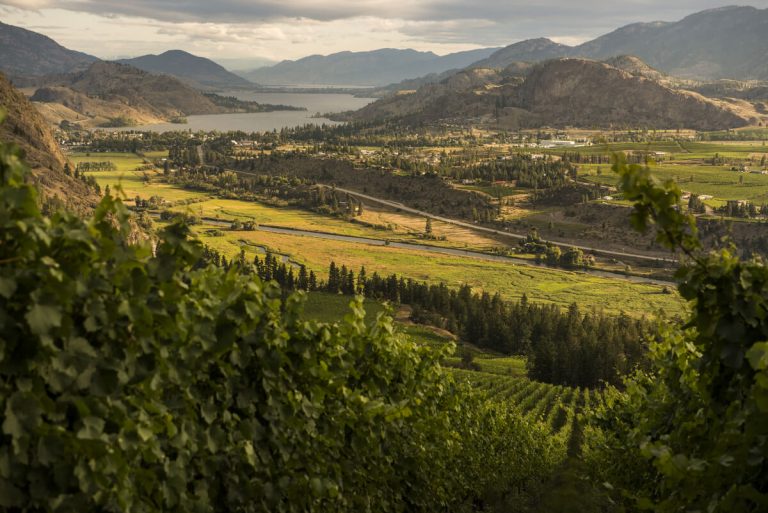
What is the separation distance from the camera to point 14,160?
5473mm

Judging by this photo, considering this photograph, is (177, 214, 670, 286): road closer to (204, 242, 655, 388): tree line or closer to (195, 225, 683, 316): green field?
(195, 225, 683, 316): green field

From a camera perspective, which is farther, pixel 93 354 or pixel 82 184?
pixel 82 184

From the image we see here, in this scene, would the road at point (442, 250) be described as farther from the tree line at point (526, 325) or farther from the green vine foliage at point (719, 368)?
the green vine foliage at point (719, 368)

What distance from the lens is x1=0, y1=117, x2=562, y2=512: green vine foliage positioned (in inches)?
212

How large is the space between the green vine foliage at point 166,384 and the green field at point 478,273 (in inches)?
4931

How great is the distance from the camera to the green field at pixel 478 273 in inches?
5389

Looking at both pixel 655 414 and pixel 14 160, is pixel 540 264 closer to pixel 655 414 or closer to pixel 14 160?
pixel 655 414

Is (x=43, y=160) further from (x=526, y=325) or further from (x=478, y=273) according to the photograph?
(x=526, y=325)

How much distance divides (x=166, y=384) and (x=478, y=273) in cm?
15082

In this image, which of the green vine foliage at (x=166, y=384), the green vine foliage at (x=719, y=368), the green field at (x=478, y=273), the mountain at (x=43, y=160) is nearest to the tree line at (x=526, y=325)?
the green field at (x=478, y=273)

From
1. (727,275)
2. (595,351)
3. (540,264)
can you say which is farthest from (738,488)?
(540,264)

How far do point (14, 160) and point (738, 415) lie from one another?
25.6ft

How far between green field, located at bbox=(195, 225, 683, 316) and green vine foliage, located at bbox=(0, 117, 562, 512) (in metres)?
125

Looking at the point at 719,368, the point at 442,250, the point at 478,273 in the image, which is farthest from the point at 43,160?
the point at 719,368
